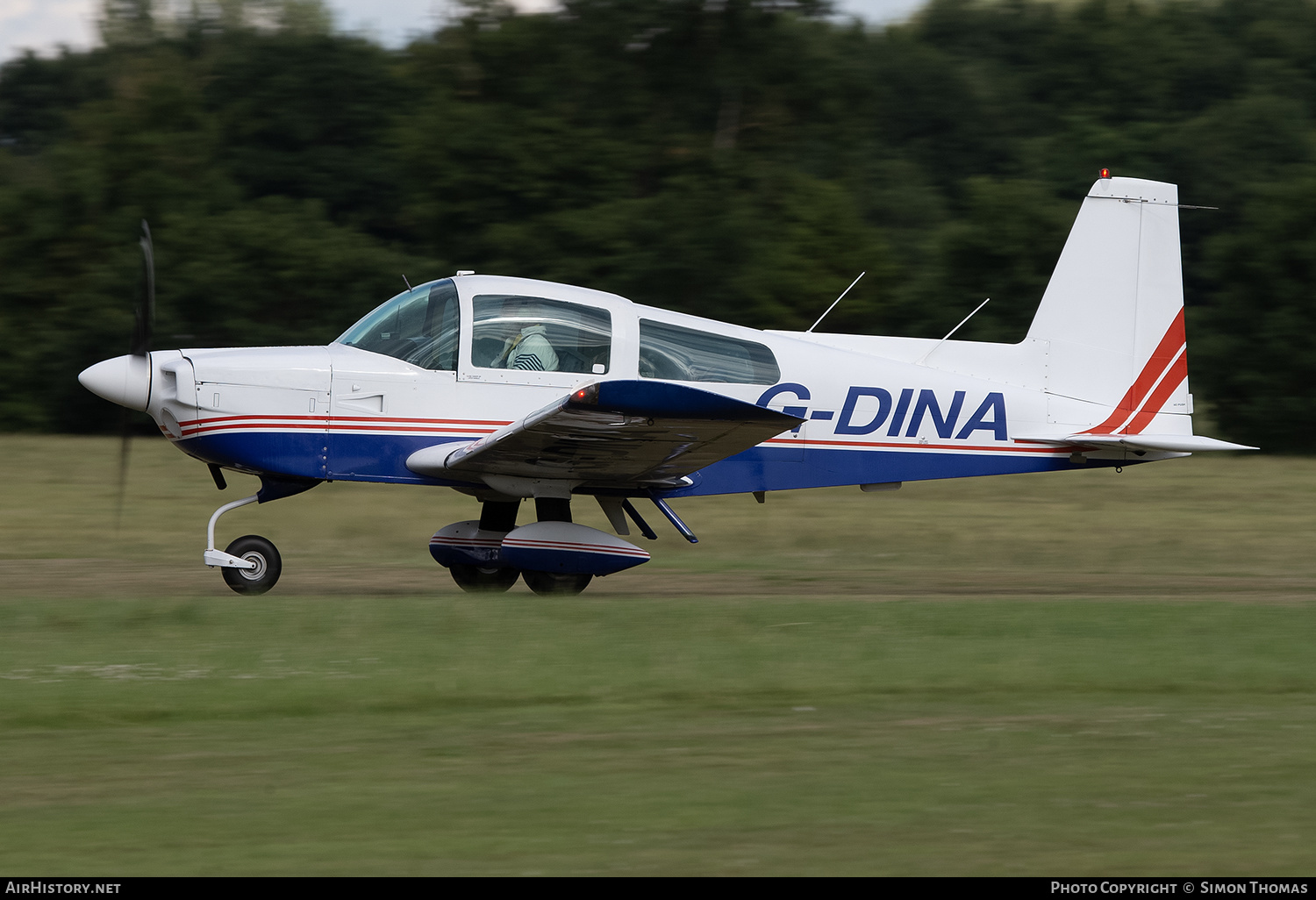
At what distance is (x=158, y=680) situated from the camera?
6.20 metres

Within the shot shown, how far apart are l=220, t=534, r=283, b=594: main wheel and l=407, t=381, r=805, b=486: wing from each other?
3.40 feet

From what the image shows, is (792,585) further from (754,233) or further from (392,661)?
(754,233)

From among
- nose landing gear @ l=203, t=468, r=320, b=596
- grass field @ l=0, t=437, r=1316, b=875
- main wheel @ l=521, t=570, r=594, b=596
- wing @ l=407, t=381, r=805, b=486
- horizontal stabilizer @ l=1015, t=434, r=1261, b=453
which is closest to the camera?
grass field @ l=0, t=437, r=1316, b=875

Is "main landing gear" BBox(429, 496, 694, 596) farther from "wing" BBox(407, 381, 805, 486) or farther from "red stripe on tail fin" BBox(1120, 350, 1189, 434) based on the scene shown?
"red stripe on tail fin" BBox(1120, 350, 1189, 434)

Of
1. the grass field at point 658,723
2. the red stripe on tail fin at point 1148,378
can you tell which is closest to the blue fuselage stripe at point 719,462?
the red stripe on tail fin at point 1148,378

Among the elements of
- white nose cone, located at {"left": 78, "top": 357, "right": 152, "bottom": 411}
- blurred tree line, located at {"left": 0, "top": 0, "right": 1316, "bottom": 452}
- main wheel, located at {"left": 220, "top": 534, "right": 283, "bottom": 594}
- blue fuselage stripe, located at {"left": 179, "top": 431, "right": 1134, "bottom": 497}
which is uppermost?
blurred tree line, located at {"left": 0, "top": 0, "right": 1316, "bottom": 452}

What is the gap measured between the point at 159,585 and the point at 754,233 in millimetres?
16438

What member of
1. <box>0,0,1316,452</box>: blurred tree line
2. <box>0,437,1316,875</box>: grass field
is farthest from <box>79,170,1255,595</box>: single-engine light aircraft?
<box>0,0,1316,452</box>: blurred tree line

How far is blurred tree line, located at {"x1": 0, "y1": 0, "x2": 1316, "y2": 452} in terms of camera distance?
74.7 feet

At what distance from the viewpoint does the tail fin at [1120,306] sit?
10234mm

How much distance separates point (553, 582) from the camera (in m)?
9.38

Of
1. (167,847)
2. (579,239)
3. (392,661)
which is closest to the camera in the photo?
(167,847)

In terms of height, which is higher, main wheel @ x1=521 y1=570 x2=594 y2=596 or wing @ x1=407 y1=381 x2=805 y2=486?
wing @ x1=407 y1=381 x2=805 y2=486
